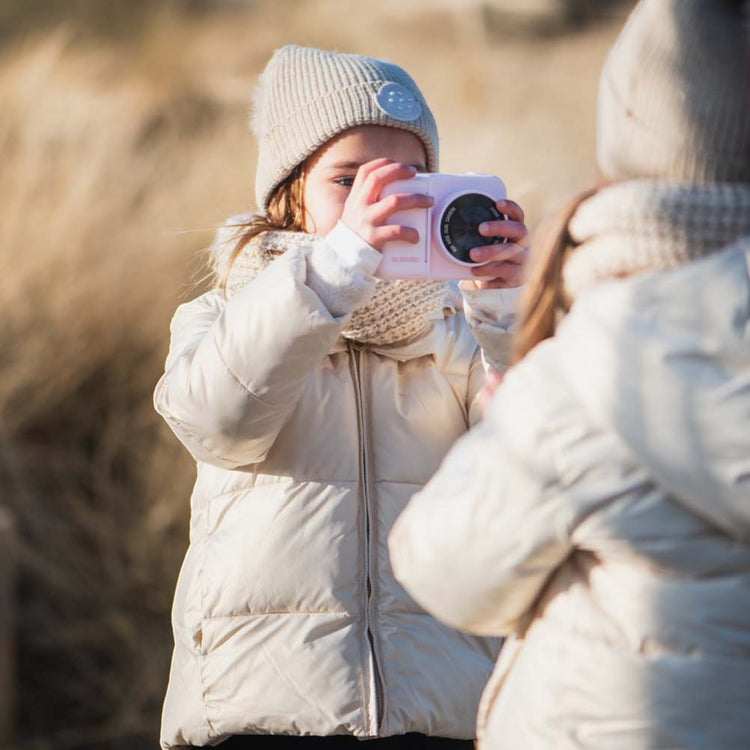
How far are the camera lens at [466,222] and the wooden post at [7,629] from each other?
2256 mm

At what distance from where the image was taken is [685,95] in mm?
1071

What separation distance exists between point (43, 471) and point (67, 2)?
11.2 ft

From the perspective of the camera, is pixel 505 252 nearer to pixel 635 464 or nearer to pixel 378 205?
pixel 378 205

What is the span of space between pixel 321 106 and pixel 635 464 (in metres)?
0.89

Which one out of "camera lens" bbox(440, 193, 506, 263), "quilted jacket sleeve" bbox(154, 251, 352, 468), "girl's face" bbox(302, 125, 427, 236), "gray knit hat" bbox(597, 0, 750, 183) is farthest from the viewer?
"girl's face" bbox(302, 125, 427, 236)

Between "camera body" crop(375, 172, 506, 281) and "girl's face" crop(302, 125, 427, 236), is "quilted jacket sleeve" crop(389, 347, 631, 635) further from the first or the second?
"girl's face" crop(302, 125, 427, 236)

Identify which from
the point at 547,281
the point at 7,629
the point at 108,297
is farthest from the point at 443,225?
the point at 108,297

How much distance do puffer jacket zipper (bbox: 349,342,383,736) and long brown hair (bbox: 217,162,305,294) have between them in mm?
203

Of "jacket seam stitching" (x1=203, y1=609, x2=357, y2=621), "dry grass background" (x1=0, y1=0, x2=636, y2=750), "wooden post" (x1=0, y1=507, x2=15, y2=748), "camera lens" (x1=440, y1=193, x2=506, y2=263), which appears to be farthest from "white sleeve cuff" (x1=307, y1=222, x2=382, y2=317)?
"wooden post" (x1=0, y1=507, x2=15, y2=748)

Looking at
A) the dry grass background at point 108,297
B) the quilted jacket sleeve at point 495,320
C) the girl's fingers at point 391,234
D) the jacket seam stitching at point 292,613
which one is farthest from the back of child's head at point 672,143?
the dry grass background at point 108,297

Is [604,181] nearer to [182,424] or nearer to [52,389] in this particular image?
[182,424]

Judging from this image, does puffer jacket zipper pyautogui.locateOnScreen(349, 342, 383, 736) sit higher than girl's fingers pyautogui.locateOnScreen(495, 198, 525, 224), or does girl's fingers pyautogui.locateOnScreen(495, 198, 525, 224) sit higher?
girl's fingers pyautogui.locateOnScreen(495, 198, 525, 224)

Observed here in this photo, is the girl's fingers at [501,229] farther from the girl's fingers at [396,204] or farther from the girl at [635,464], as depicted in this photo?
the girl at [635,464]

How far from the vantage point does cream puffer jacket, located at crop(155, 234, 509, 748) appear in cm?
147
